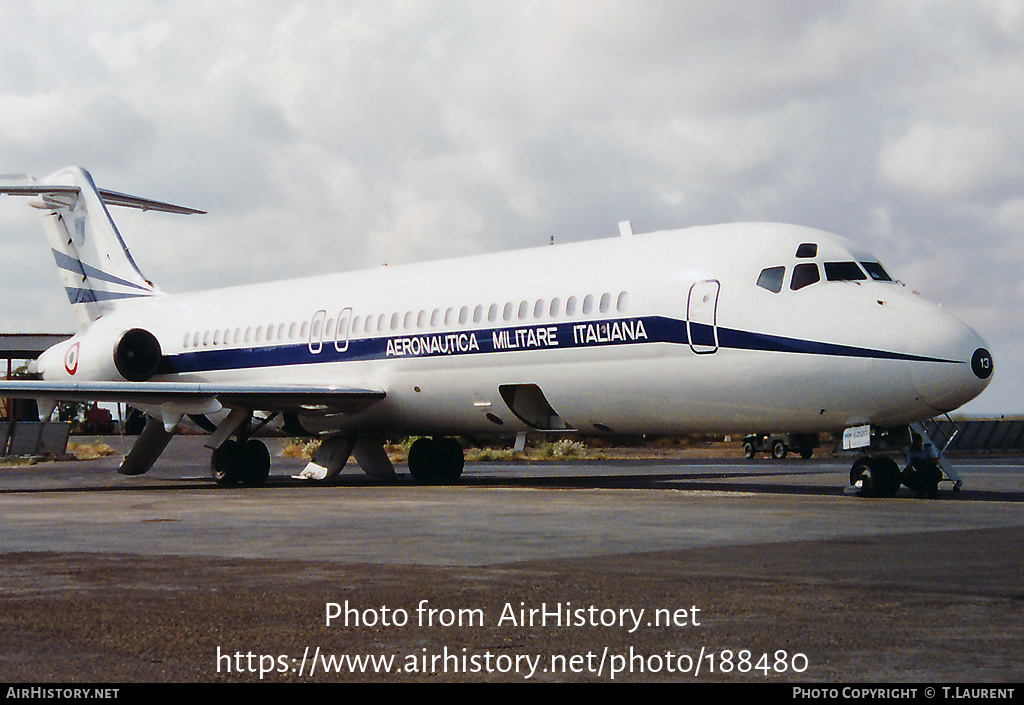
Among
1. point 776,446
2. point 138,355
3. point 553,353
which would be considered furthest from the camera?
point 776,446

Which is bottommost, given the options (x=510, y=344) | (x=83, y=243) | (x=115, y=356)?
(x=510, y=344)

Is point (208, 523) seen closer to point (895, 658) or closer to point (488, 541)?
point (488, 541)

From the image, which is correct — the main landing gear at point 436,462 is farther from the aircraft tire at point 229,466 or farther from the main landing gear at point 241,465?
the aircraft tire at point 229,466

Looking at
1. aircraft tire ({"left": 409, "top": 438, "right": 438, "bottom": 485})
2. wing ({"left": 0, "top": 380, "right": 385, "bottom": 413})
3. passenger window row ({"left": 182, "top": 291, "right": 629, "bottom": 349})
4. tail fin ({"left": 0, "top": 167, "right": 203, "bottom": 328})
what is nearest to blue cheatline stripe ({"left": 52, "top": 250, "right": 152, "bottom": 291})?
tail fin ({"left": 0, "top": 167, "right": 203, "bottom": 328})

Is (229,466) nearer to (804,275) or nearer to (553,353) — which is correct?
(553,353)

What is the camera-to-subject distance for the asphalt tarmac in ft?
17.1

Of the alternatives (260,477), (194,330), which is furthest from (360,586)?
(194,330)

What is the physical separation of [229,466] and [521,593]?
53.0 feet

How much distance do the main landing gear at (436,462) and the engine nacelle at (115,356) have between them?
6896 mm

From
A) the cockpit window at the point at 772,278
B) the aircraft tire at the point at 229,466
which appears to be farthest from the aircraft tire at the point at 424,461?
the cockpit window at the point at 772,278

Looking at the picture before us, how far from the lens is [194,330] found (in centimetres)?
2611

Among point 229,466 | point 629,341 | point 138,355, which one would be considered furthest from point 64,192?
point 629,341

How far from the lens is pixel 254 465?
22.4 meters

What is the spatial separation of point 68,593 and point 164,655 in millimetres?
2298
